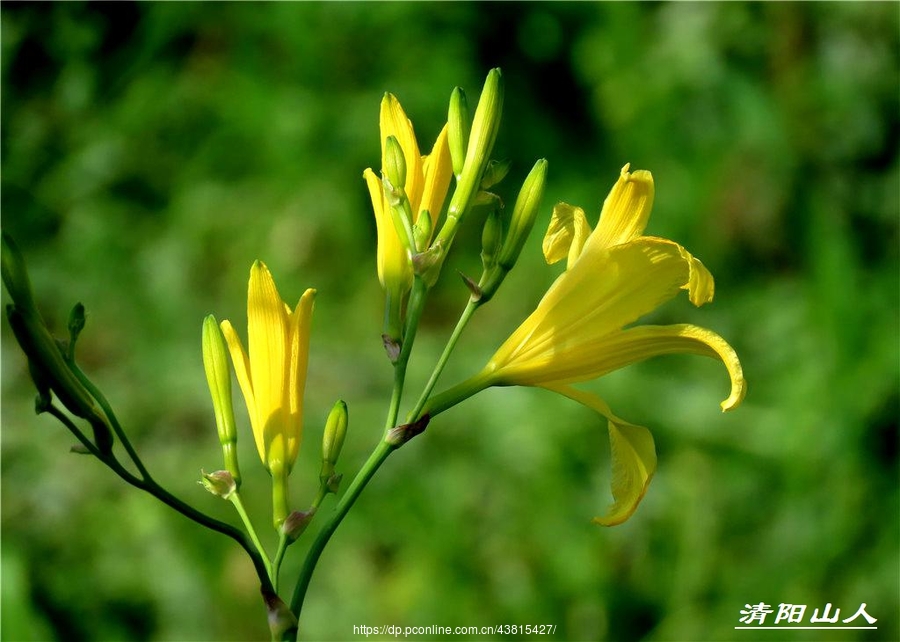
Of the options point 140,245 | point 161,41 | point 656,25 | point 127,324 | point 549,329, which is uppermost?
point 656,25

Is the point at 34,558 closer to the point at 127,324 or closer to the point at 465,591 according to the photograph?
the point at 127,324

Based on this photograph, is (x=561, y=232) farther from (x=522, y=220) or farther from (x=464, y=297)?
(x=464, y=297)

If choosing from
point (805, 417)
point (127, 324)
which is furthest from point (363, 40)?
point (805, 417)

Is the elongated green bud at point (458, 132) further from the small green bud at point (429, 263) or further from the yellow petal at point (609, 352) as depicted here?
the yellow petal at point (609, 352)

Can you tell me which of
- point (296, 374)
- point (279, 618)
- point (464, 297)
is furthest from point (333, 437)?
point (464, 297)

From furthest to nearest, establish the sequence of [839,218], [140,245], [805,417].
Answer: [140,245], [839,218], [805,417]

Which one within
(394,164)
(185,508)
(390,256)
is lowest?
(185,508)
